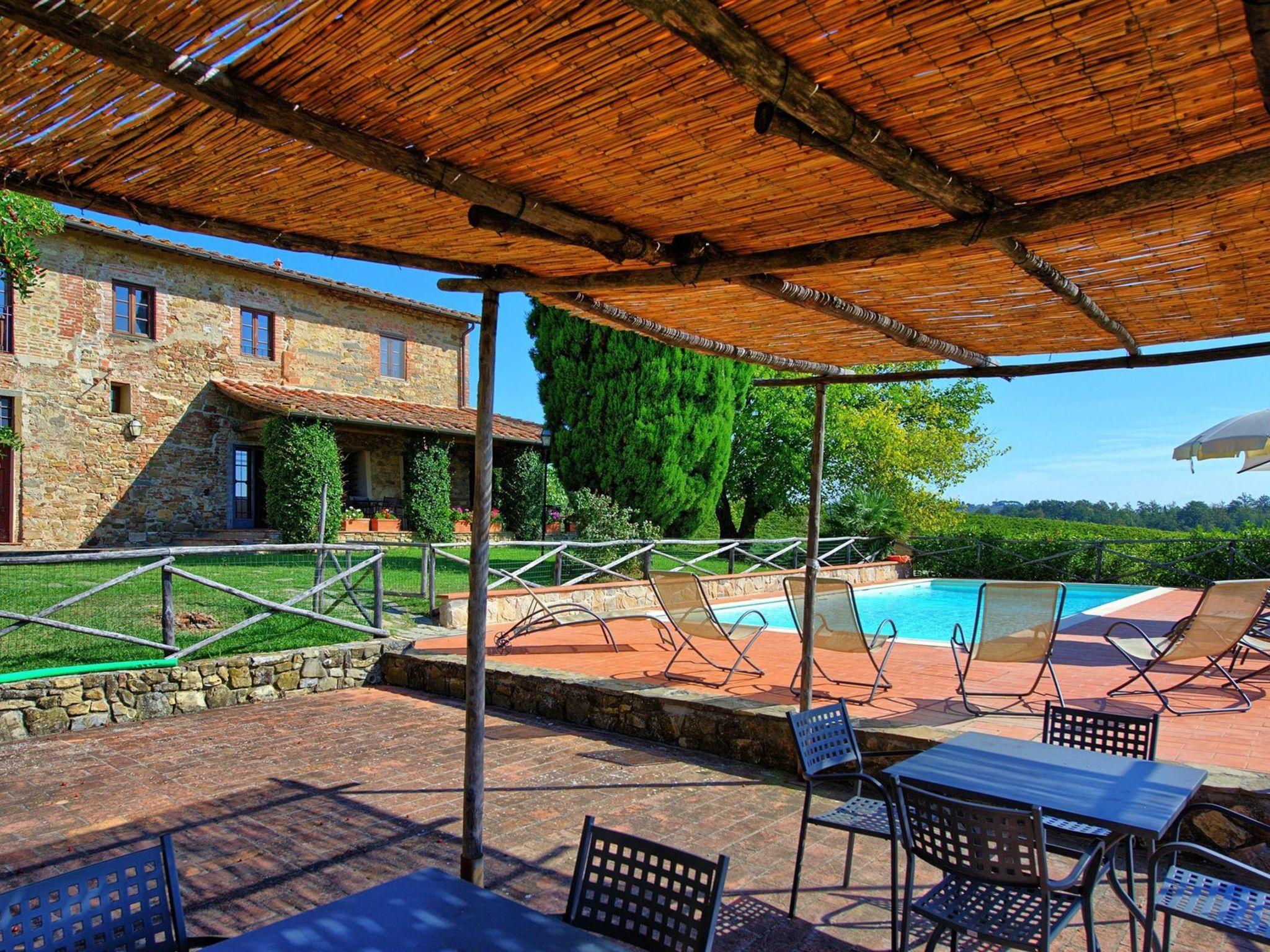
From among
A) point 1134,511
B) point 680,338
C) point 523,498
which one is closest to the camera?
point 680,338

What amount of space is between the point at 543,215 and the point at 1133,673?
21.3 feet

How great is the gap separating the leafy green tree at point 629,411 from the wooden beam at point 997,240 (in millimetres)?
13728

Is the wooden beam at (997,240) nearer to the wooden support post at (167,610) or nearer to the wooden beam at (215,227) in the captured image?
the wooden beam at (215,227)

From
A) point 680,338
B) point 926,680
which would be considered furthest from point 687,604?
point 680,338

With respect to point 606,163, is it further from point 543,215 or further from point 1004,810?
point 1004,810

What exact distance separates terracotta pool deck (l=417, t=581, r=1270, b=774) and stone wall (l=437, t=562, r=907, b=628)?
0.63 m

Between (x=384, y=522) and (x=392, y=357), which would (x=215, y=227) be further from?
(x=392, y=357)

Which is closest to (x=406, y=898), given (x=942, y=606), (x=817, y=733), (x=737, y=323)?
(x=817, y=733)

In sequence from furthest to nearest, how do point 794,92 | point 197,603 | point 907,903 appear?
point 197,603
point 907,903
point 794,92

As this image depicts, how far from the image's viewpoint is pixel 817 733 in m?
3.41

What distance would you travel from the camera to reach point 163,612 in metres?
6.49

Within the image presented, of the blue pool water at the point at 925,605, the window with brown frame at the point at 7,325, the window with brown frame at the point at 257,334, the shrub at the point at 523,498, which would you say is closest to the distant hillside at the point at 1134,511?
the blue pool water at the point at 925,605

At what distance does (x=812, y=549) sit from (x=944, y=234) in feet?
8.96

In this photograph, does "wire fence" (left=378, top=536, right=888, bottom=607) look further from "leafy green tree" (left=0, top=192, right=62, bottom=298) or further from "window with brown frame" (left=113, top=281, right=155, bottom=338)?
"window with brown frame" (left=113, top=281, right=155, bottom=338)
